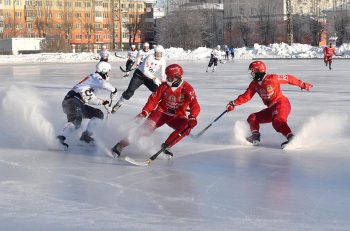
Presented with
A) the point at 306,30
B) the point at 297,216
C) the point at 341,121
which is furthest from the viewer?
the point at 306,30

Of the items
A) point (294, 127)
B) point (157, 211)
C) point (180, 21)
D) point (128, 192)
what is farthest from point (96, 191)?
point (180, 21)

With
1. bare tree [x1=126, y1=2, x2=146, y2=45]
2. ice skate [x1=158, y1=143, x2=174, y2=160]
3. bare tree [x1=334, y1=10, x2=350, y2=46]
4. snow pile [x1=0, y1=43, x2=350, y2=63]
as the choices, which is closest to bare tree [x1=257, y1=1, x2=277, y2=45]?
bare tree [x1=334, y1=10, x2=350, y2=46]

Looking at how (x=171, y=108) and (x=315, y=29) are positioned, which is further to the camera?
(x=315, y=29)

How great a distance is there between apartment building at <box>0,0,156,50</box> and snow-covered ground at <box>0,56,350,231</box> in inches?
1957

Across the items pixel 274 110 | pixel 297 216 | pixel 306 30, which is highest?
pixel 306 30

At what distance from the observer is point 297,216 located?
11.9ft

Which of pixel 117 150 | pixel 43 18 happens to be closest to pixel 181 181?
pixel 117 150

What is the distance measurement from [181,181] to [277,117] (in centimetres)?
190

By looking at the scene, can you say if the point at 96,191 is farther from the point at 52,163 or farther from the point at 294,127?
the point at 294,127

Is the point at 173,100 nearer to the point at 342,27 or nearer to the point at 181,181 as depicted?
the point at 181,181

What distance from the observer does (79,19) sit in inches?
2606

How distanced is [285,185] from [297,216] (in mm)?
848

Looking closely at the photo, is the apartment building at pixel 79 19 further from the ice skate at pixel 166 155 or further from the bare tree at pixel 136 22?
the ice skate at pixel 166 155

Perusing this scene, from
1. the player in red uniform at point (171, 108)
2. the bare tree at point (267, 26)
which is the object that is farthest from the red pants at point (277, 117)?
the bare tree at point (267, 26)
